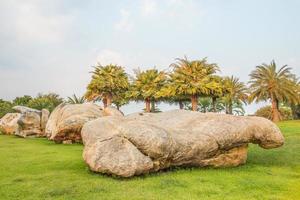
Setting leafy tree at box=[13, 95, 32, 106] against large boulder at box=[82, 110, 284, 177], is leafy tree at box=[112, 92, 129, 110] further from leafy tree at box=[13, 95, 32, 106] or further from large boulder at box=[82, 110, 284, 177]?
large boulder at box=[82, 110, 284, 177]

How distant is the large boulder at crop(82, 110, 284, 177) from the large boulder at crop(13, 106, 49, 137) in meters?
17.9

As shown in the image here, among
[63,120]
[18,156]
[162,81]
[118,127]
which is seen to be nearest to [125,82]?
[162,81]

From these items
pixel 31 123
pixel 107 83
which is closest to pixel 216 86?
pixel 107 83

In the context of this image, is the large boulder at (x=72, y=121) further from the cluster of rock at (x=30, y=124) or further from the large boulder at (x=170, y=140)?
the large boulder at (x=170, y=140)

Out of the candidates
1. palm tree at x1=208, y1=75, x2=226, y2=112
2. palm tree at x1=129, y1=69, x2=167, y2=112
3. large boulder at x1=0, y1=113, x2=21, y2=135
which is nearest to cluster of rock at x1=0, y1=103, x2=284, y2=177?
large boulder at x1=0, y1=113, x2=21, y2=135

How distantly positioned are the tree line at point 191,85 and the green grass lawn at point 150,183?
40466mm

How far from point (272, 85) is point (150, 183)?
49.0 metres

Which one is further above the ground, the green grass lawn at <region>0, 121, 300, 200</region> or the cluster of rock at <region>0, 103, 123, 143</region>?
the cluster of rock at <region>0, 103, 123, 143</region>

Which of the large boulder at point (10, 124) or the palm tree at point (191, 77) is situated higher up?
the palm tree at point (191, 77)

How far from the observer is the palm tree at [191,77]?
53.3 metres

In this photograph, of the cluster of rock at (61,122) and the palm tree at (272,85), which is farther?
the palm tree at (272,85)

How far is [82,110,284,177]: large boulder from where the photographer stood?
1082 cm

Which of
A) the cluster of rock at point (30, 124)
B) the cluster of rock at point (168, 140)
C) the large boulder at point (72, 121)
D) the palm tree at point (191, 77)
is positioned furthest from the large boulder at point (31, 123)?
the palm tree at point (191, 77)

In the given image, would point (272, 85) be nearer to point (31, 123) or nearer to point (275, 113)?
point (275, 113)
